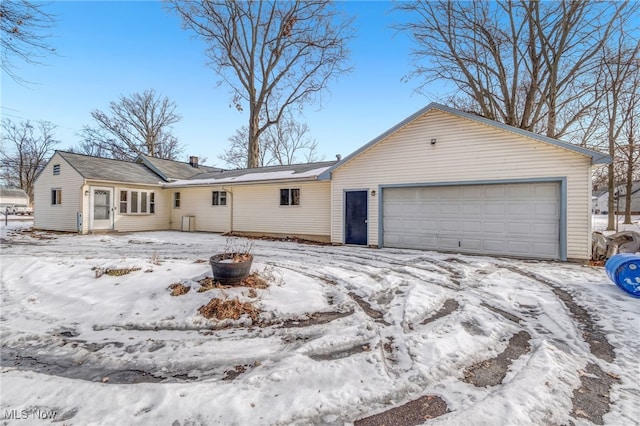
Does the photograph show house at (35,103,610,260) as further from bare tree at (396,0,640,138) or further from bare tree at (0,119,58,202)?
bare tree at (0,119,58,202)

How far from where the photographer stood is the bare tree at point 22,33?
20.7 feet

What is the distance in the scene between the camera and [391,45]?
16.2 metres

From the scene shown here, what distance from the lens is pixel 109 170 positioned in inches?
615

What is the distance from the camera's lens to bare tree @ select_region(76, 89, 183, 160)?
96.4 feet

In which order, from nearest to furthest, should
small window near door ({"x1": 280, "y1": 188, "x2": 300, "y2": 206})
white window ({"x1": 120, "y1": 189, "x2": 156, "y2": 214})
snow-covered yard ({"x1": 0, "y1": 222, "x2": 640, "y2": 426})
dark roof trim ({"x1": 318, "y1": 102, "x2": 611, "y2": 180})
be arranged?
snow-covered yard ({"x1": 0, "y1": 222, "x2": 640, "y2": 426}) → dark roof trim ({"x1": 318, "y1": 102, "x2": 611, "y2": 180}) → small window near door ({"x1": 280, "y1": 188, "x2": 300, "y2": 206}) → white window ({"x1": 120, "y1": 189, "x2": 156, "y2": 214})

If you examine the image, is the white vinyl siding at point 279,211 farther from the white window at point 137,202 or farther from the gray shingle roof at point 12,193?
the gray shingle roof at point 12,193

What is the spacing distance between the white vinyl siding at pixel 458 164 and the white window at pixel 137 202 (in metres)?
10.7

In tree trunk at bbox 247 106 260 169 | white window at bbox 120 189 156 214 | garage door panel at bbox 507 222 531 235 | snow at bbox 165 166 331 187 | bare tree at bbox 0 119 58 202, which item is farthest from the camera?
bare tree at bbox 0 119 58 202

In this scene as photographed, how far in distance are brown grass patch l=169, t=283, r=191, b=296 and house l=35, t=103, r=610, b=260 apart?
729cm

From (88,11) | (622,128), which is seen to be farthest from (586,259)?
(88,11)

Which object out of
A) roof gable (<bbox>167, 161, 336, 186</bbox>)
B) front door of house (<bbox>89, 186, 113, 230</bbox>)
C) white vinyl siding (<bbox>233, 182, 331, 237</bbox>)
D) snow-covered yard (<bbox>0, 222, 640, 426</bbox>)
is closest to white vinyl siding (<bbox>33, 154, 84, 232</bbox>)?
front door of house (<bbox>89, 186, 113, 230</bbox>)

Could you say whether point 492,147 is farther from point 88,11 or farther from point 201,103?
point 201,103

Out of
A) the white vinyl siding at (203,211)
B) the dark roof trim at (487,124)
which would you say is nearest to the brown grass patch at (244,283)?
the dark roof trim at (487,124)

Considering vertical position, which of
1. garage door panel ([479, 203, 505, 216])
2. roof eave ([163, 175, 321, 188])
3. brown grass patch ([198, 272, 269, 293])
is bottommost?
brown grass patch ([198, 272, 269, 293])
